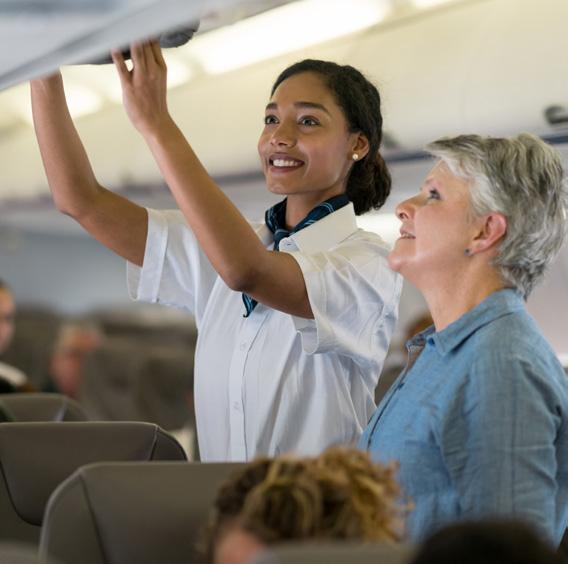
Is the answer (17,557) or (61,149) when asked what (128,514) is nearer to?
(17,557)

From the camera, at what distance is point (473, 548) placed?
3.55ft

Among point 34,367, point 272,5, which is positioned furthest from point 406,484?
point 34,367

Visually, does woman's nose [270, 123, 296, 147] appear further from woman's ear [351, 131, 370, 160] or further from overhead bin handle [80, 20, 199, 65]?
overhead bin handle [80, 20, 199, 65]

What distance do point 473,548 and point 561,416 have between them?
1072mm

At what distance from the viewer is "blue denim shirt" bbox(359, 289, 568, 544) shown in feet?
6.61

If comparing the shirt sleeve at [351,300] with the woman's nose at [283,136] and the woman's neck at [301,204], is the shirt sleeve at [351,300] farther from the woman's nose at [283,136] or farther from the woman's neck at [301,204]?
the woman's nose at [283,136]

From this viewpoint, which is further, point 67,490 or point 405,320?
point 405,320

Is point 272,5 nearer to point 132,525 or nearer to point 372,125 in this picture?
point 132,525

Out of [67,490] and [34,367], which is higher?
[67,490]

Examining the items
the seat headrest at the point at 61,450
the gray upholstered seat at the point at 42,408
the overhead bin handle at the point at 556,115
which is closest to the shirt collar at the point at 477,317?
the seat headrest at the point at 61,450

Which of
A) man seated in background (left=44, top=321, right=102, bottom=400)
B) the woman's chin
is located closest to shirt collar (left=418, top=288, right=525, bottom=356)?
the woman's chin

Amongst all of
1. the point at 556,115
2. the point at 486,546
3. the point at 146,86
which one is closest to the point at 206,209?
the point at 146,86

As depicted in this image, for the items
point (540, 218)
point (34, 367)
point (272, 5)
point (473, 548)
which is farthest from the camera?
point (34, 367)

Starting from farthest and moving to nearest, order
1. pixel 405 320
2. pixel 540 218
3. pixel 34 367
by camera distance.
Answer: pixel 34 367, pixel 405 320, pixel 540 218
